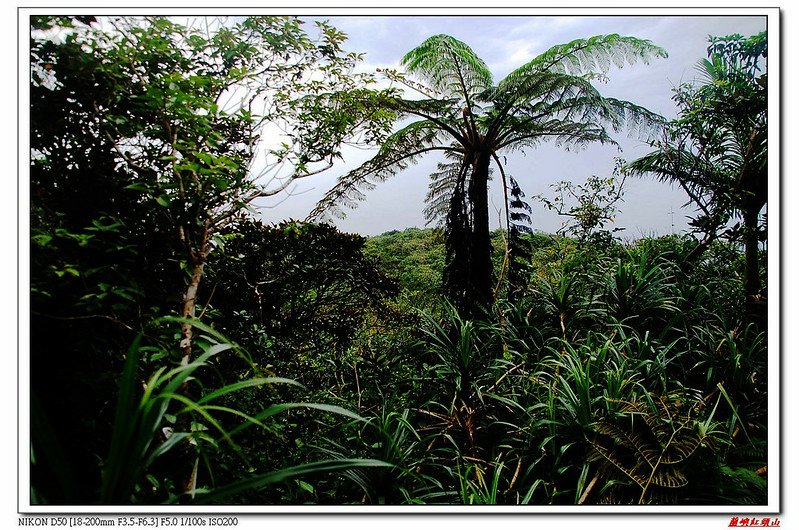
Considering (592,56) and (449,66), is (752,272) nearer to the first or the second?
(592,56)

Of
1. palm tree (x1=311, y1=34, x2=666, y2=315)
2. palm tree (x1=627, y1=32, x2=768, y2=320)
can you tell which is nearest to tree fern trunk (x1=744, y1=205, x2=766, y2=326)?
palm tree (x1=627, y1=32, x2=768, y2=320)

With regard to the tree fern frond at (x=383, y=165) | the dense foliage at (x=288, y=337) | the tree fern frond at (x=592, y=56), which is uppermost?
the tree fern frond at (x=592, y=56)

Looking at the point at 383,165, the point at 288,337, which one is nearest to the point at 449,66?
the point at 383,165

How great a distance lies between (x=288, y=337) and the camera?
180 centimetres

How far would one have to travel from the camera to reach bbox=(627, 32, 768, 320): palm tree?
63.7 inches

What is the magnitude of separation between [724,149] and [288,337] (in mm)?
2229

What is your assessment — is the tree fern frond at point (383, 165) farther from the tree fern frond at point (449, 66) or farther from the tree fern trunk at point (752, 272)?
the tree fern trunk at point (752, 272)

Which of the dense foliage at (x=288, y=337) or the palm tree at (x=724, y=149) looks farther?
the palm tree at (x=724, y=149)

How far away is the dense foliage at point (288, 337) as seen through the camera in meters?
1.21

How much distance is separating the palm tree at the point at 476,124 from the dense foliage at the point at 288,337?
7 cm

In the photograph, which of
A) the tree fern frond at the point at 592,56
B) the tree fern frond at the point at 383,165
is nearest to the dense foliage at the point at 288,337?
the tree fern frond at the point at 592,56

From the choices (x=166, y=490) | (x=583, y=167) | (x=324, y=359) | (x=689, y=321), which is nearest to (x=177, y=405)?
(x=166, y=490)

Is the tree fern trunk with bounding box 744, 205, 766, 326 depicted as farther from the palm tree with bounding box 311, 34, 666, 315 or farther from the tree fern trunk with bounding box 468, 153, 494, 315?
the tree fern trunk with bounding box 468, 153, 494, 315

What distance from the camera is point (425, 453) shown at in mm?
1534
